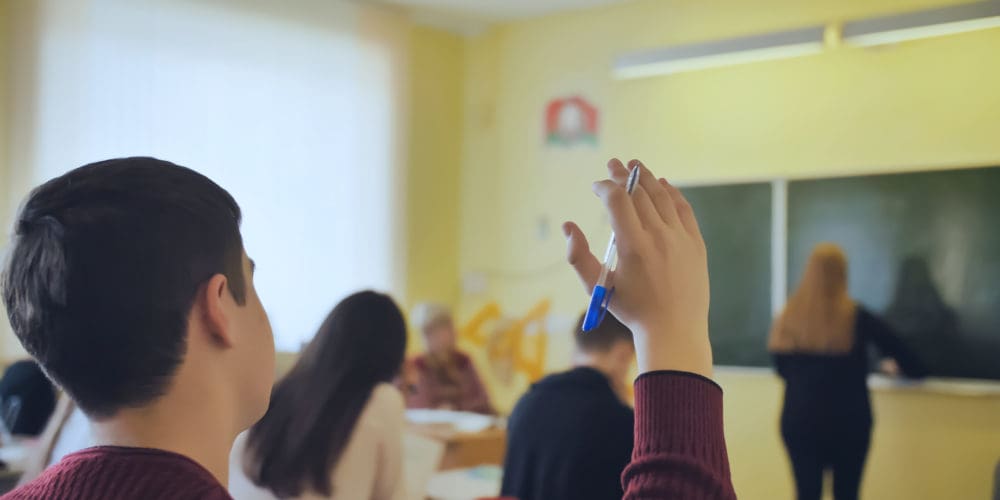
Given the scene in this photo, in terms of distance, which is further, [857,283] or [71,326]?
[857,283]

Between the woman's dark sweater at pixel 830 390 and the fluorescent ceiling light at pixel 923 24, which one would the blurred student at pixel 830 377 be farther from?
the fluorescent ceiling light at pixel 923 24

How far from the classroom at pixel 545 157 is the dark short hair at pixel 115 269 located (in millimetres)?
1973

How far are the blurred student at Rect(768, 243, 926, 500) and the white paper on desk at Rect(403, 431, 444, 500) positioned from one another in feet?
4.13

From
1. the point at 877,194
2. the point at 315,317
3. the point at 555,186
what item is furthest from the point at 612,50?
the point at 315,317

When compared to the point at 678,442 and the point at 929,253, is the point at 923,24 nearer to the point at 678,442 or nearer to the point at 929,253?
the point at 929,253

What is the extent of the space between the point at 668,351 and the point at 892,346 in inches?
136

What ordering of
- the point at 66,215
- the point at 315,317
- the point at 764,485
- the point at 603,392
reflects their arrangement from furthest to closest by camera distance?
the point at 315,317 < the point at 603,392 < the point at 764,485 < the point at 66,215

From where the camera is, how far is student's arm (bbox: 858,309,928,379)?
11.8 feet

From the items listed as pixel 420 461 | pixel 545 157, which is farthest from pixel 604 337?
pixel 545 157

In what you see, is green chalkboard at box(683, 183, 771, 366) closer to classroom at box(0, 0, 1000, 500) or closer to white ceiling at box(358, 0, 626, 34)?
classroom at box(0, 0, 1000, 500)

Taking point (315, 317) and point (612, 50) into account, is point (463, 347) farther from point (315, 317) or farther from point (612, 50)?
point (612, 50)

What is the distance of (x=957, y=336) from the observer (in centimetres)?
359

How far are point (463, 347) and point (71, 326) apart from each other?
15.2 feet

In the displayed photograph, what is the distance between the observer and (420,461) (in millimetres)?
3041
